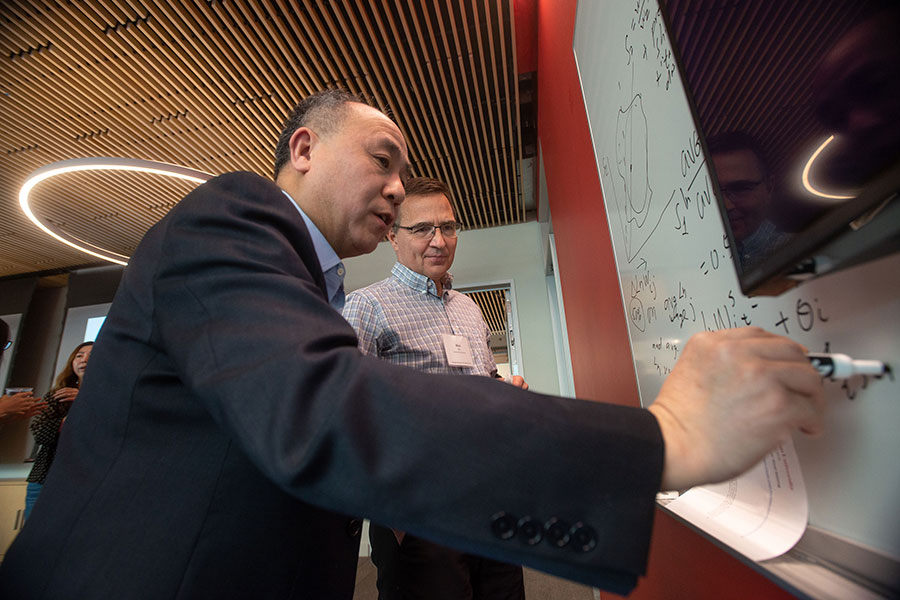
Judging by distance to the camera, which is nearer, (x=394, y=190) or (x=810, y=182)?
(x=810, y=182)

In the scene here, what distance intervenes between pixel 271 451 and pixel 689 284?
2.10 ft

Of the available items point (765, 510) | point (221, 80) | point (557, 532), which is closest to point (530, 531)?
point (557, 532)

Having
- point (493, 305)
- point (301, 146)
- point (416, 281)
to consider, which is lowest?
point (416, 281)

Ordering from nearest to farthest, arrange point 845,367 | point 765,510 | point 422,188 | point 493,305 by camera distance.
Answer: point 845,367 < point 765,510 < point 422,188 < point 493,305

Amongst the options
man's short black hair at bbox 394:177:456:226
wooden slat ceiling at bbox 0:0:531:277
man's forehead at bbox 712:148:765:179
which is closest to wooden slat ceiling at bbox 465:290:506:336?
wooden slat ceiling at bbox 0:0:531:277

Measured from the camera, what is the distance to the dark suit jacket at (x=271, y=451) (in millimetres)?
346

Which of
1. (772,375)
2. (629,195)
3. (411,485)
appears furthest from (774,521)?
(629,195)

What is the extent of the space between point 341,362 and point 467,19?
2.89 m

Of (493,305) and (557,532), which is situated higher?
(493,305)

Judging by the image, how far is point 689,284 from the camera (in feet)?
2.16

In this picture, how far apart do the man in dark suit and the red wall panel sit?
0.37 meters

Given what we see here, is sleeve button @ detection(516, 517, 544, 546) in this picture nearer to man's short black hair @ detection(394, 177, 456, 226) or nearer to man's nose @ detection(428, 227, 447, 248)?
man's nose @ detection(428, 227, 447, 248)

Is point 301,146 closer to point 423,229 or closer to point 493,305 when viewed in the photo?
point 423,229

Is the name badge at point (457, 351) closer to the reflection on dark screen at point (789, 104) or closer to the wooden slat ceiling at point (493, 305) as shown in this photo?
the reflection on dark screen at point (789, 104)
